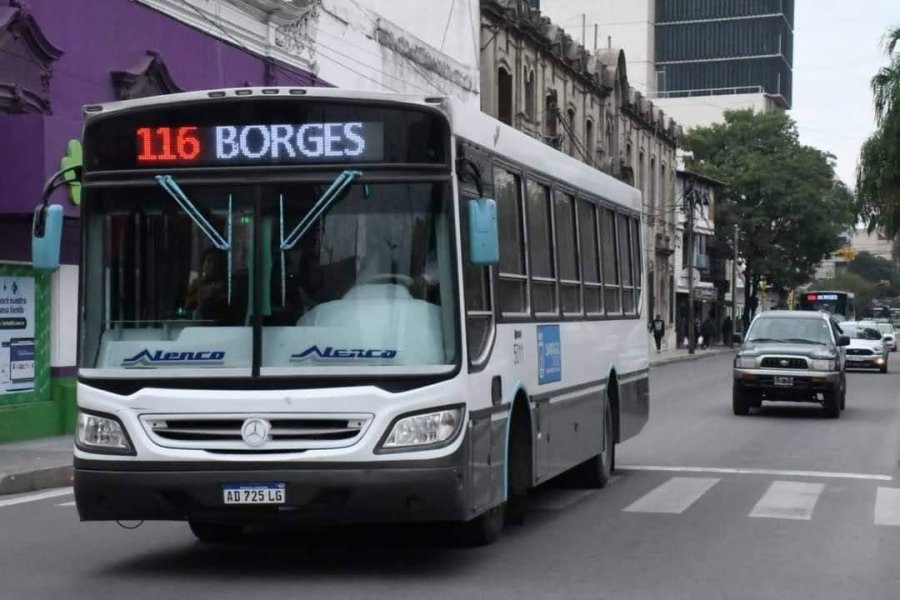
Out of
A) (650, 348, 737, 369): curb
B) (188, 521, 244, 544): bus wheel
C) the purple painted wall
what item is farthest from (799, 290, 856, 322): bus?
(188, 521, 244, 544): bus wheel

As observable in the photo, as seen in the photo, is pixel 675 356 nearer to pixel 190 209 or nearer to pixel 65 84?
pixel 65 84

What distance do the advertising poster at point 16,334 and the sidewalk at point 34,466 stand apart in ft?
3.29

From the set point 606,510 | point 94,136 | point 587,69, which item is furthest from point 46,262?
point 587,69

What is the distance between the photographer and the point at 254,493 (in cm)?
866

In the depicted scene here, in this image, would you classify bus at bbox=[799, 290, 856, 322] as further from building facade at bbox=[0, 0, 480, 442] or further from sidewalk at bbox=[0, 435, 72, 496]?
sidewalk at bbox=[0, 435, 72, 496]

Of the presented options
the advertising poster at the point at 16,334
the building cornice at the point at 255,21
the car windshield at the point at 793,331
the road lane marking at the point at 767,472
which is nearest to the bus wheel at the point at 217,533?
the road lane marking at the point at 767,472

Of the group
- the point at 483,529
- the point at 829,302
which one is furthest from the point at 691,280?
the point at 483,529

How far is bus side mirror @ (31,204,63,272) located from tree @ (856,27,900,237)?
126 ft

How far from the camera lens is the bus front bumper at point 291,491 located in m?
8.62

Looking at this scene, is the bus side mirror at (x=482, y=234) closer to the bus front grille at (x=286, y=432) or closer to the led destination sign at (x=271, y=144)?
the led destination sign at (x=271, y=144)

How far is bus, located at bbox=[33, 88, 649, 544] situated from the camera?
8.68 m

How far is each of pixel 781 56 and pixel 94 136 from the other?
4982 inches

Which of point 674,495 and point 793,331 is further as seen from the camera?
point 793,331

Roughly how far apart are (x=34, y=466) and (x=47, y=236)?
305 inches
